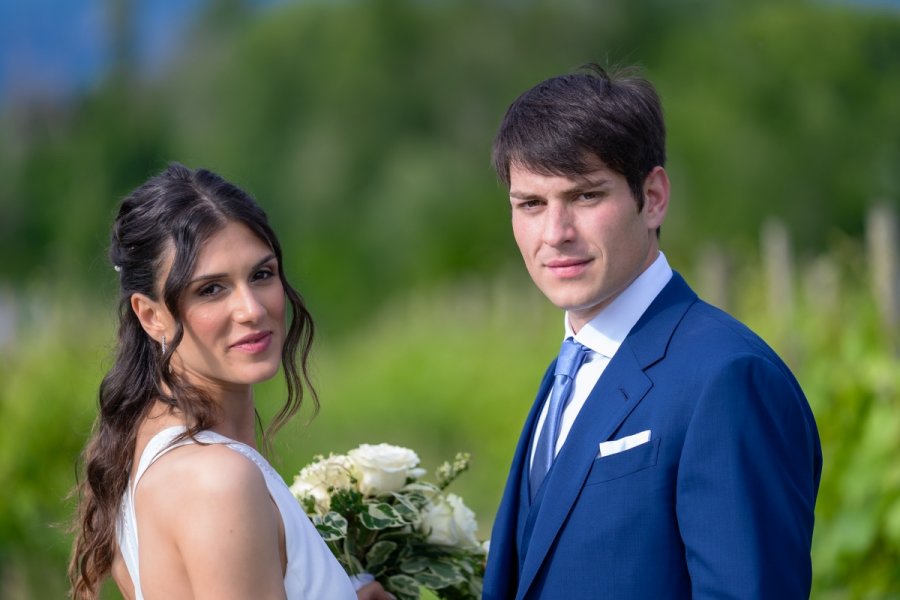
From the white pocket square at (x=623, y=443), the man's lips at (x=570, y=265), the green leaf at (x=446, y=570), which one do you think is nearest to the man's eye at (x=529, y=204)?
the man's lips at (x=570, y=265)

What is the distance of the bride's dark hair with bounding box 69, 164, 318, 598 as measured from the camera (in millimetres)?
2904

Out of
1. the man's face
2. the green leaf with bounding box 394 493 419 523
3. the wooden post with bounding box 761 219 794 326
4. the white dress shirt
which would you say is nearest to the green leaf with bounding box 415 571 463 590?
the green leaf with bounding box 394 493 419 523

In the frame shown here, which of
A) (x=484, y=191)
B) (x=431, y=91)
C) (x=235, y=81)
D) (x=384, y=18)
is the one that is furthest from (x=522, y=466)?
(x=384, y=18)

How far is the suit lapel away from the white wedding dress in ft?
1.37

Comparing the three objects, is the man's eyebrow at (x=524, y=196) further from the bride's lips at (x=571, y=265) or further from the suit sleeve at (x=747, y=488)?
the suit sleeve at (x=747, y=488)

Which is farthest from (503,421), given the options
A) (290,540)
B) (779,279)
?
(290,540)

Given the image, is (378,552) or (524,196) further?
(378,552)

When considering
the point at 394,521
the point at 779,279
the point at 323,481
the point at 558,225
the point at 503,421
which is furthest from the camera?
the point at 503,421

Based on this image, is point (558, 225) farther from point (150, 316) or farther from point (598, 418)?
point (150, 316)

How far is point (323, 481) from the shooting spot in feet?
11.2

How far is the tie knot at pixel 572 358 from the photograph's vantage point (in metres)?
3.00

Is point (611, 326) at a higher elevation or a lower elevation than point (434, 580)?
higher

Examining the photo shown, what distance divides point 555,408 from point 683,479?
45 centimetres

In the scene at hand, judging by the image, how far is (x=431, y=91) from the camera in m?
46.0
